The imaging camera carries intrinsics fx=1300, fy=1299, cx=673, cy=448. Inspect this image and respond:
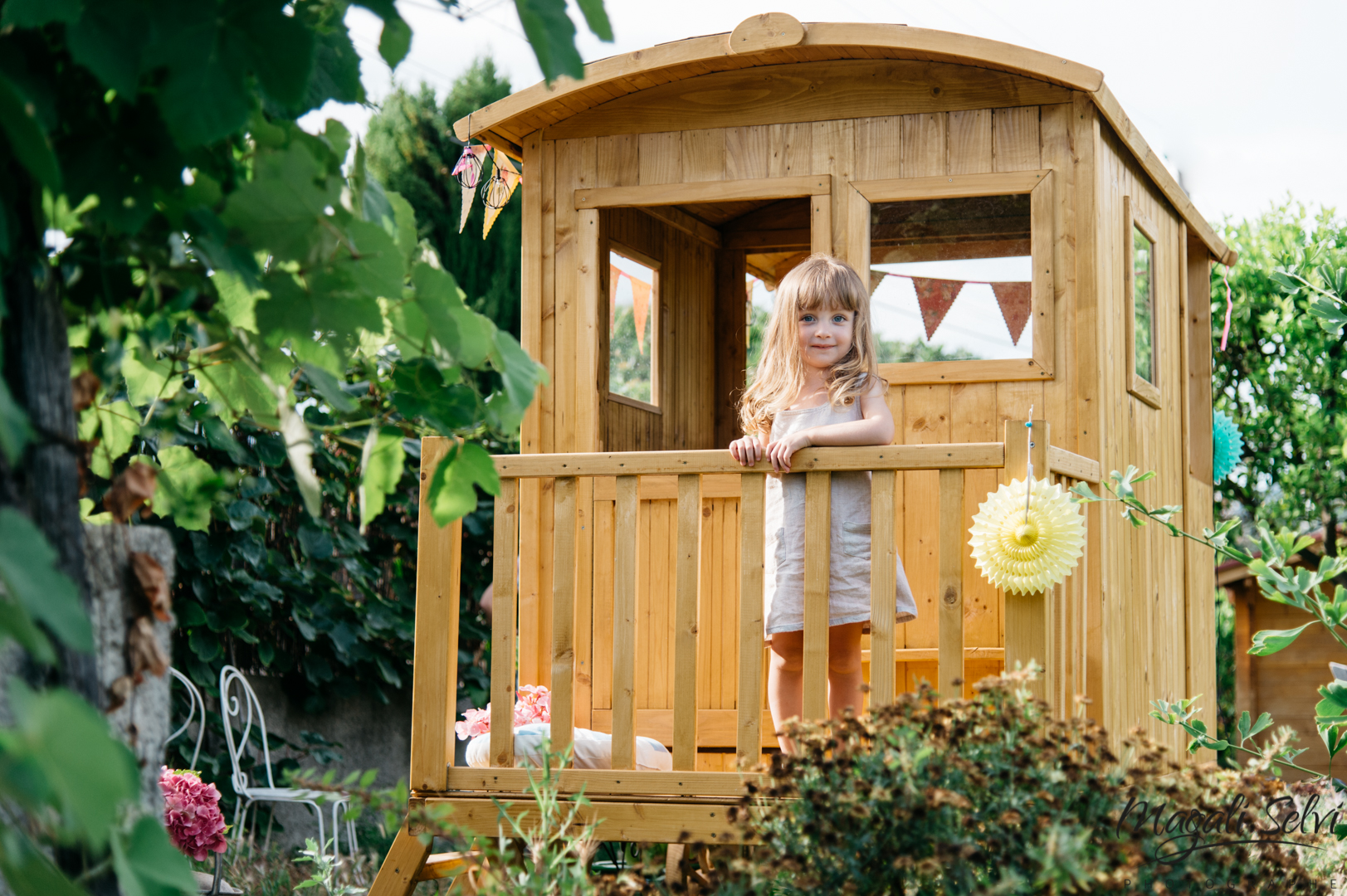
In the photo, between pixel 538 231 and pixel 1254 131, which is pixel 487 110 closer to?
pixel 538 231

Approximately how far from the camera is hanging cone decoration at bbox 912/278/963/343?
14.9ft

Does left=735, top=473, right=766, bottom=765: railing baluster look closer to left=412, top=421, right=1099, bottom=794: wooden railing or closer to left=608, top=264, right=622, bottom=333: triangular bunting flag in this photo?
left=412, top=421, right=1099, bottom=794: wooden railing

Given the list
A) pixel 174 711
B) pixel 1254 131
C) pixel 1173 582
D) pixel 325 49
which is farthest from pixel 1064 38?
pixel 325 49

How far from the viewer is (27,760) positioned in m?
0.76

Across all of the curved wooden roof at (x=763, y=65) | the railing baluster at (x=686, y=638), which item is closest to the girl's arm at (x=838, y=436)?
the railing baluster at (x=686, y=638)

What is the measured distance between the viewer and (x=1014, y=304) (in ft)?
14.7

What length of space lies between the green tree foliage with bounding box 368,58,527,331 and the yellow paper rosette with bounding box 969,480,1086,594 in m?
9.07

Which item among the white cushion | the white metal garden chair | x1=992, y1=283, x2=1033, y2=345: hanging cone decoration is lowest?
the white metal garden chair

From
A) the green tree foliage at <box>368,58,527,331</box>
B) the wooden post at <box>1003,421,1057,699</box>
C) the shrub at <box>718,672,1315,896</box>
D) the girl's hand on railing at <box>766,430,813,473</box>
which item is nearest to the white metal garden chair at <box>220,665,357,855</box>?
the girl's hand on railing at <box>766,430,813,473</box>

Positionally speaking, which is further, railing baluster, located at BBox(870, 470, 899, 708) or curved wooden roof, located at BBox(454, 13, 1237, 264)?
curved wooden roof, located at BBox(454, 13, 1237, 264)

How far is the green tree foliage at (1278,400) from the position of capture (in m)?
10.3

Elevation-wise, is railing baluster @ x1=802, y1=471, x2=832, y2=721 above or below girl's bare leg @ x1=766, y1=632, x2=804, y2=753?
above

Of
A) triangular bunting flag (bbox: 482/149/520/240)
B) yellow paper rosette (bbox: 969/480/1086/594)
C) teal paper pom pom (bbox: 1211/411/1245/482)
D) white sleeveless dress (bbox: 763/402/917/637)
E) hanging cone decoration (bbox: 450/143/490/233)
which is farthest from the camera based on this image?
teal paper pom pom (bbox: 1211/411/1245/482)

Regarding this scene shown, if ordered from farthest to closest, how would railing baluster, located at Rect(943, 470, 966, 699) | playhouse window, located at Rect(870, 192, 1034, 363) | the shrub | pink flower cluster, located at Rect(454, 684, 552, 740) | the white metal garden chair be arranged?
1. the white metal garden chair
2. playhouse window, located at Rect(870, 192, 1034, 363)
3. pink flower cluster, located at Rect(454, 684, 552, 740)
4. railing baluster, located at Rect(943, 470, 966, 699)
5. the shrub
